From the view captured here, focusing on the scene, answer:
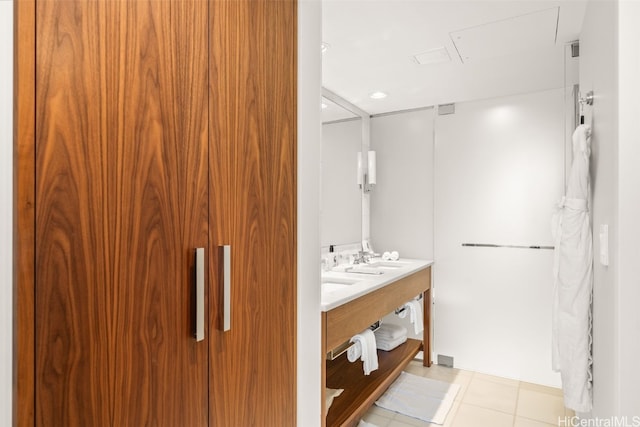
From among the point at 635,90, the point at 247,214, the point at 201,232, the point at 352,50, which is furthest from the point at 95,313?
the point at 352,50

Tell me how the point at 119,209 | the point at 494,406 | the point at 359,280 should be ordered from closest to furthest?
1. the point at 119,209
2. the point at 359,280
3. the point at 494,406

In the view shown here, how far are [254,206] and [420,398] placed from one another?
7.05ft

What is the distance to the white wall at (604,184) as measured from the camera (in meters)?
1.17

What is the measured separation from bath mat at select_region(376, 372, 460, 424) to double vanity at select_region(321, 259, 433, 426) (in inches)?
5.6

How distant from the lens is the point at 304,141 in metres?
1.32

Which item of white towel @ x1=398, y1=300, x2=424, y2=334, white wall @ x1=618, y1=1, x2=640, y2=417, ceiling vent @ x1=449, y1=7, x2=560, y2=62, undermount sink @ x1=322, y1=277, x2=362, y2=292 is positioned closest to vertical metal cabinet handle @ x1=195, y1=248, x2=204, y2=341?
white wall @ x1=618, y1=1, x2=640, y2=417

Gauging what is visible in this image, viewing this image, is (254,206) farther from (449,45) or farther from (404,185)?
(404,185)

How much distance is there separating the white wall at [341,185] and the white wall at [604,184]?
66.2 inches

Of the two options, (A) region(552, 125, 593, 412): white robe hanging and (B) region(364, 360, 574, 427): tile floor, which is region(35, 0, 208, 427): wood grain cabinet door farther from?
(B) region(364, 360, 574, 427): tile floor

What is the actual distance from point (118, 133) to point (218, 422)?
0.76 meters

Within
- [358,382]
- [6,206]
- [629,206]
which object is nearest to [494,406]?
[358,382]

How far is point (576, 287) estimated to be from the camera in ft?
5.46

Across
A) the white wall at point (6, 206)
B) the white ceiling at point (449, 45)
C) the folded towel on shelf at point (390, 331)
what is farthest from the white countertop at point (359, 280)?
the white ceiling at point (449, 45)

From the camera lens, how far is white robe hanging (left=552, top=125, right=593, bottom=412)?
1634mm
